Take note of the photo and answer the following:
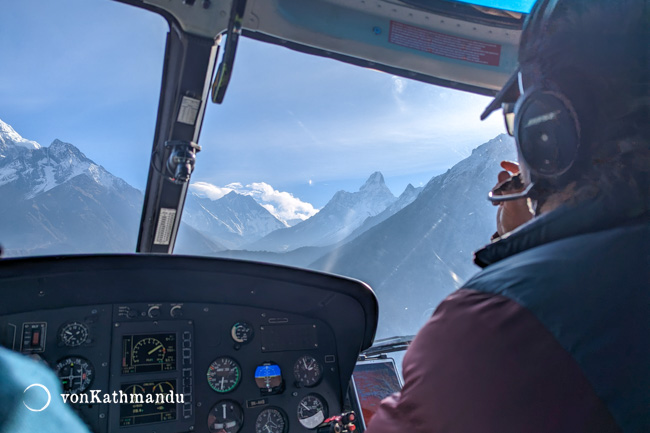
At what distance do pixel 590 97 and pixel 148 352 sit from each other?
1.95 meters

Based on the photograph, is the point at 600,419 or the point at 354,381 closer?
the point at 600,419

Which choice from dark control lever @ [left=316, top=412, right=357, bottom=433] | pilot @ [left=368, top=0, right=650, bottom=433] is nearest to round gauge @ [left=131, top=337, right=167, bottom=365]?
dark control lever @ [left=316, top=412, right=357, bottom=433]

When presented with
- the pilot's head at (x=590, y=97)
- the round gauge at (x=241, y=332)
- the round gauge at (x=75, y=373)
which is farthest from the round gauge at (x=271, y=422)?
the pilot's head at (x=590, y=97)

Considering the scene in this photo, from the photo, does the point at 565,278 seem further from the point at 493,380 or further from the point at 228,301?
the point at 228,301

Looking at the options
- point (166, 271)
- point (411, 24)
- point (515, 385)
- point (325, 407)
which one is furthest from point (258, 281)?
point (515, 385)

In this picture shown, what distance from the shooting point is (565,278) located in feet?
2.08

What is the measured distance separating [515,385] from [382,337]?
1.88 metres

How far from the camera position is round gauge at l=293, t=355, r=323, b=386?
7.43 ft

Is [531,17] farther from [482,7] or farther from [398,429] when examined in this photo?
[482,7]

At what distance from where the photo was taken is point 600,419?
57 cm

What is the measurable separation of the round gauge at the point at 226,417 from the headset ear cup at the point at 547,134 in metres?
1.77

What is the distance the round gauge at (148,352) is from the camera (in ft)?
6.61

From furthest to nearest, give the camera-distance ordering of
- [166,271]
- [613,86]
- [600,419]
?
1. [166,271]
2. [613,86]
3. [600,419]

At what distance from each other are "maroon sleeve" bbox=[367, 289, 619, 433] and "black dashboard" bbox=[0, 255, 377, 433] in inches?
54.0
